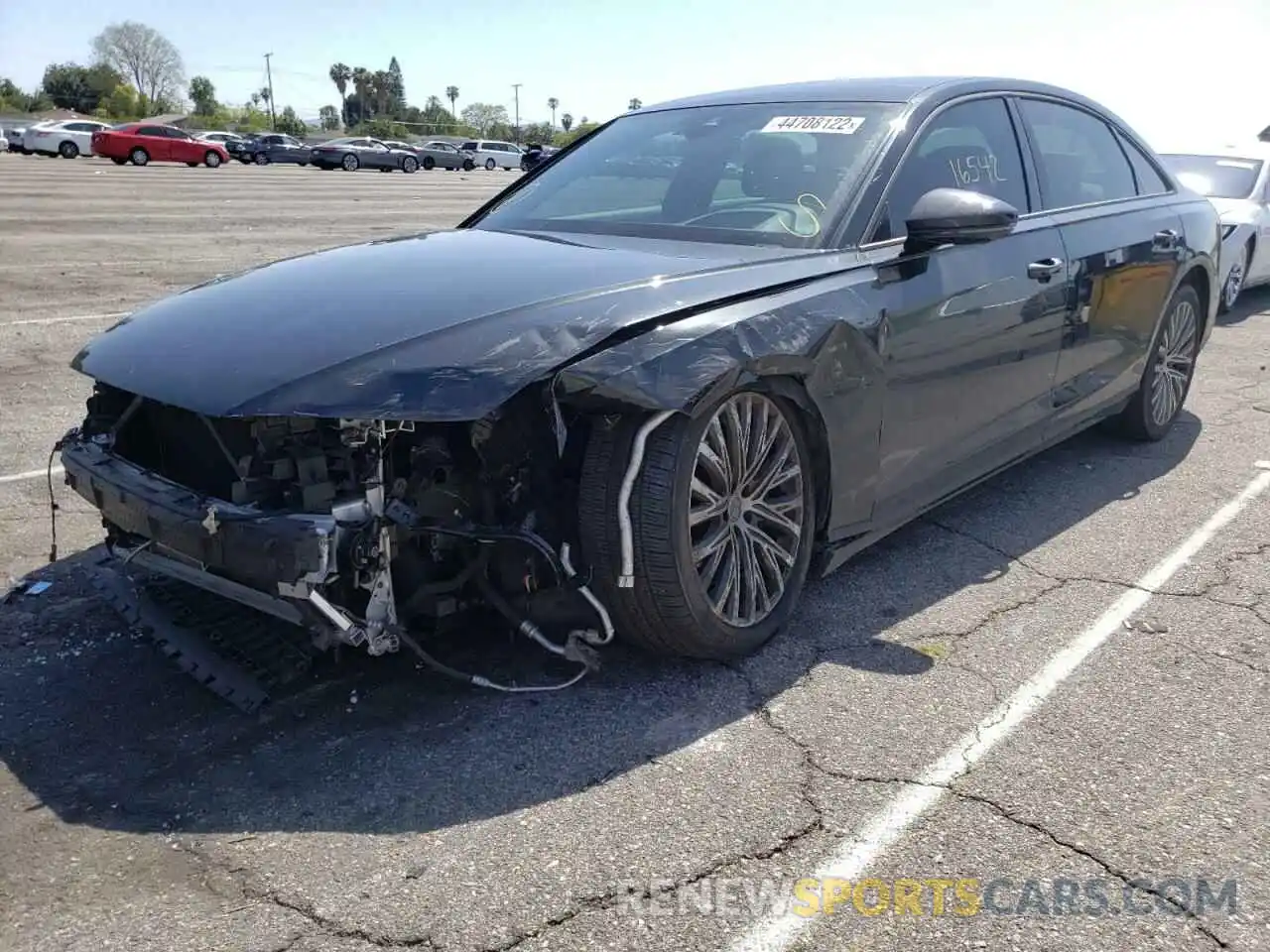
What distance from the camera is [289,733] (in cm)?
298

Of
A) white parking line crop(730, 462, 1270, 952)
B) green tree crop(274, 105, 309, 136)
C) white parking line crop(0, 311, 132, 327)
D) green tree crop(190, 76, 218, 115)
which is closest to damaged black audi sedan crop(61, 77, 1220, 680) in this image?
white parking line crop(730, 462, 1270, 952)

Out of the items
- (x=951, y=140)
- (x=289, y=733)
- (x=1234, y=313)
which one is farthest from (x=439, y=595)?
(x=1234, y=313)

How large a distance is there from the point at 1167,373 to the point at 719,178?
311 centimetres

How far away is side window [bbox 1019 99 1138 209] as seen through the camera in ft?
15.5

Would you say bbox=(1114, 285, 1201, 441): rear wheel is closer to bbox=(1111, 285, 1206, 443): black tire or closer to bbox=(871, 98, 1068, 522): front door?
bbox=(1111, 285, 1206, 443): black tire

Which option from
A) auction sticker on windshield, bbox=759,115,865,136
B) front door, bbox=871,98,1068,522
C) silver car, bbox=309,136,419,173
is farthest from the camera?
silver car, bbox=309,136,419,173

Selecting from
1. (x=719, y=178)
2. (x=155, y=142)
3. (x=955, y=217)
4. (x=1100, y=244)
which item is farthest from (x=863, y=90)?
(x=155, y=142)

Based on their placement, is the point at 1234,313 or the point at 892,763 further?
the point at 1234,313

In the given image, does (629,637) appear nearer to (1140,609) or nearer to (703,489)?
(703,489)

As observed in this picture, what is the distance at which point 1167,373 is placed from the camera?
5809 millimetres

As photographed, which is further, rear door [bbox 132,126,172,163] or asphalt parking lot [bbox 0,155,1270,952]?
rear door [bbox 132,126,172,163]

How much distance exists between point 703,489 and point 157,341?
1627 millimetres

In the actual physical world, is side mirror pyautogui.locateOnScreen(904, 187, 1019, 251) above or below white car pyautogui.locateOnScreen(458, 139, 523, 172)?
below

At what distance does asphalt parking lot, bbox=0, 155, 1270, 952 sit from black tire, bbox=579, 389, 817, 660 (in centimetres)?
23
